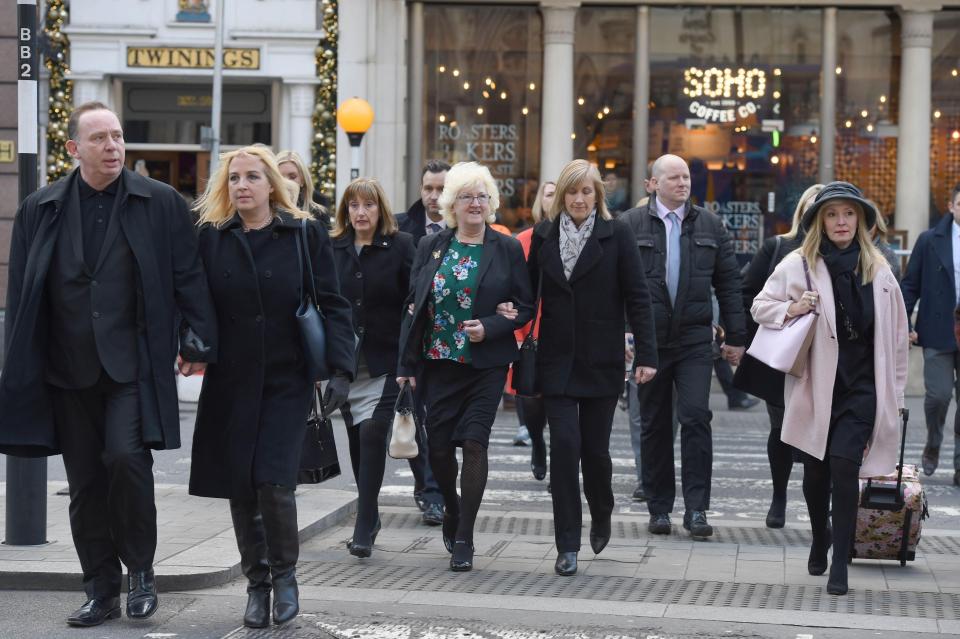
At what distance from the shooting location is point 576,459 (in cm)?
758

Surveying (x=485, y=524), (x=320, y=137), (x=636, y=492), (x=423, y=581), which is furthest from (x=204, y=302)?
(x=320, y=137)

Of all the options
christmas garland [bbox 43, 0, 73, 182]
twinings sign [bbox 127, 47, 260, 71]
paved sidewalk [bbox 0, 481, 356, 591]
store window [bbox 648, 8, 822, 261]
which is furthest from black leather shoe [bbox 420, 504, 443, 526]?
christmas garland [bbox 43, 0, 73, 182]

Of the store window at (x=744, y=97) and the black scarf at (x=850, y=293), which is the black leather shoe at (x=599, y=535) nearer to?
the black scarf at (x=850, y=293)

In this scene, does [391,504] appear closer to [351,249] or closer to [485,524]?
[485,524]

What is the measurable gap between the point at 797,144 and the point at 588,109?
2767 mm

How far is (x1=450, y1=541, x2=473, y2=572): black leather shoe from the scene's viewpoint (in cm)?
746

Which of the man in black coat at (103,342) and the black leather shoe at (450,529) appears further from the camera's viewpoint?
the black leather shoe at (450,529)

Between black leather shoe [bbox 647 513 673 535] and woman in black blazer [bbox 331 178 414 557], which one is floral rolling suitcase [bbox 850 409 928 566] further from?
woman in black blazer [bbox 331 178 414 557]

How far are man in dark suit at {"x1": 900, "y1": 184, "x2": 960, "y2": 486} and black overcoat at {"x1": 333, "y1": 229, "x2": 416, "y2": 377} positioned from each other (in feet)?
13.9

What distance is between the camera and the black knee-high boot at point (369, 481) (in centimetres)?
776

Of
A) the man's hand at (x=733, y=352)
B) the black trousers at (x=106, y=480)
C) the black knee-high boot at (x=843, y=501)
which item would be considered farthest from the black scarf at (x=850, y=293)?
the black trousers at (x=106, y=480)

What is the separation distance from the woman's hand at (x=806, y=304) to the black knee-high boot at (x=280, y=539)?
2.50m

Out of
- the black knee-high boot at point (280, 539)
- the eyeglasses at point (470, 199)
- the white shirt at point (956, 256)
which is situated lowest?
the black knee-high boot at point (280, 539)

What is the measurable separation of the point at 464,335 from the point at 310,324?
1.38m
